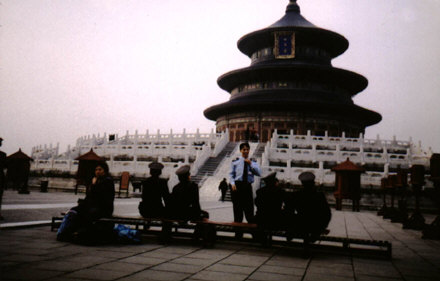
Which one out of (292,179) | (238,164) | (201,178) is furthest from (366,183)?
(238,164)

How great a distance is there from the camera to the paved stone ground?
13.0 ft

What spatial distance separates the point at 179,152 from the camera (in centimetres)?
2611

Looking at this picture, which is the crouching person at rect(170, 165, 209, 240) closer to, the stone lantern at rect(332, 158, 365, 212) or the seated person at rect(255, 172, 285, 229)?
the seated person at rect(255, 172, 285, 229)

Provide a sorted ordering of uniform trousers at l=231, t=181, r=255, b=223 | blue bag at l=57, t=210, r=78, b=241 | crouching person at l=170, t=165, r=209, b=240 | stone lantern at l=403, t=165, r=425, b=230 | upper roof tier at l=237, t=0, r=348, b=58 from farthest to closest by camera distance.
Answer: upper roof tier at l=237, t=0, r=348, b=58, stone lantern at l=403, t=165, r=425, b=230, uniform trousers at l=231, t=181, r=255, b=223, crouching person at l=170, t=165, r=209, b=240, blue bag at l=57, t=210, r=78, b=241

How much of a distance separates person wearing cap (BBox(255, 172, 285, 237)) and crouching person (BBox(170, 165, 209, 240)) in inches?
40.0

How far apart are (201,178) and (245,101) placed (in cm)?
1531

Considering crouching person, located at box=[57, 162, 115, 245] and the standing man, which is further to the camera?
the standing man

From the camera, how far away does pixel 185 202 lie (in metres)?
6.18

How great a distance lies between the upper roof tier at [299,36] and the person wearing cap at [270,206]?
36.3 metres

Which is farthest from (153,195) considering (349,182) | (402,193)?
(349,182)

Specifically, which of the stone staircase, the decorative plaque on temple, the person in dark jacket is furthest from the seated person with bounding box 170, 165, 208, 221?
the decorative plaque on temple

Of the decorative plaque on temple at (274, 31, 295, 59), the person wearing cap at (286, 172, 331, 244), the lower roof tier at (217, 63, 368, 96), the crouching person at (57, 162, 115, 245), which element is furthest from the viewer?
the decorative plaque on temple at (274, 31, 295, 59)

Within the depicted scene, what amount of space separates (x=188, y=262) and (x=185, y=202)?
1.59 m

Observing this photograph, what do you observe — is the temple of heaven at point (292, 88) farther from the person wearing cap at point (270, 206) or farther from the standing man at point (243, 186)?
the person wearing cap at point (270, 206)
